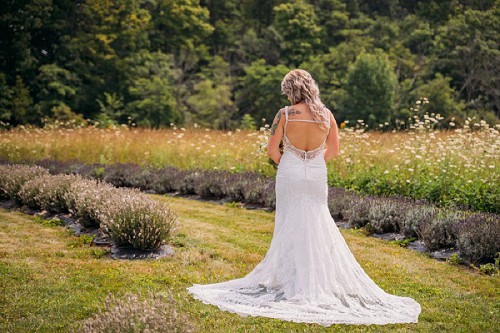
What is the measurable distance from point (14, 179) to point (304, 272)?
7429 mm

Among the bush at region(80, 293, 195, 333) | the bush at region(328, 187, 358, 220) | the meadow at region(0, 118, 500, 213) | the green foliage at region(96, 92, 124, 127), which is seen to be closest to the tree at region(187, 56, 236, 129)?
the green foliage at region(96, 92, 124, 127)

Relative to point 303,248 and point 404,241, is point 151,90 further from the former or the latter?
point 303,248

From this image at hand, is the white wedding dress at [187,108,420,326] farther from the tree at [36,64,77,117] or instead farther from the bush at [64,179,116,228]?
the tree at [36,64,77,117]

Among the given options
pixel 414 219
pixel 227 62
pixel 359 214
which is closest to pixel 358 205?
pixel 359 214

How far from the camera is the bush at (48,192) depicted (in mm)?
9875

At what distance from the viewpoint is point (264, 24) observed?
3903 centimetres

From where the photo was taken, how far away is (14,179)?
1111 centimetres

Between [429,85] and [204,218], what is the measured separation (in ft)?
77.5

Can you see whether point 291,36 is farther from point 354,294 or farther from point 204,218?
point 354,294

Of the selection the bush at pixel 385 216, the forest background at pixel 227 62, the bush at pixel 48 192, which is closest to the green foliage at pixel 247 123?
the forest background at pixel 227 62

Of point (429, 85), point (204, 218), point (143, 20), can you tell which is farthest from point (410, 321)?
point (143, 20)

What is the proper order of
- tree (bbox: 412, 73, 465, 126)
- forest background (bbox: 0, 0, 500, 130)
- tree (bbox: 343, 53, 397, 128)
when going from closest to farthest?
tree (bbox: 343, 53, 397, 128) → tree (bbox: 412, 73, 465, 126) → forest background (bbox: 0, 0, 500, 130)

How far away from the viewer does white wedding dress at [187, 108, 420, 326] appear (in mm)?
5449

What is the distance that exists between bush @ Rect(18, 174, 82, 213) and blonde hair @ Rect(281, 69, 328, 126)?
509 centimetres
